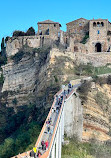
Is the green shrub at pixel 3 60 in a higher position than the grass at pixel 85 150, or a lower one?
higher

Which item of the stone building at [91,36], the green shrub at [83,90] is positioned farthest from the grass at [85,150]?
the stone building at [91,36]

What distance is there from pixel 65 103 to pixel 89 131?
4164 mm

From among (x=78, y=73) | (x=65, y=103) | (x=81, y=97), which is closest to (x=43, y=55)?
(x=78, y=73)

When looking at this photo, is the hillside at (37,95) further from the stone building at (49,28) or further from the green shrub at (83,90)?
the stone building at (49,28)

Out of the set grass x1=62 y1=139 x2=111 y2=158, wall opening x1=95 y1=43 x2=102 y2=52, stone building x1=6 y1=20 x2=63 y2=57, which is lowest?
grass x1=62 y1=139 x2=111 y2=158

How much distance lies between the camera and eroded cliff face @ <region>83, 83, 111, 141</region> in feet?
97.1

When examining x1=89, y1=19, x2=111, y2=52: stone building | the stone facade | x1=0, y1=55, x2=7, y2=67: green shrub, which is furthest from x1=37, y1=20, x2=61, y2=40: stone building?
x1=0, y1=55, x2=7, y2=67: green shrub

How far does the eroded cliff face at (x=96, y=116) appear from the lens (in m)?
29.6

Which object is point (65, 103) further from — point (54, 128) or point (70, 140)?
point (54, 128)

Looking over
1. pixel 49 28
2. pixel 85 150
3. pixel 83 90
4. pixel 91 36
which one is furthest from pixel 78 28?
pixel 85 150

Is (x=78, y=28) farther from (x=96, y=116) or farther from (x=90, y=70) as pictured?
(x=96, y=116)

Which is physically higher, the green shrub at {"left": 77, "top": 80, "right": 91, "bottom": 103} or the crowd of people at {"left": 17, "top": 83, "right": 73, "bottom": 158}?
the green shrub at {"left": 77, "top": 80, "right": 91, "bottom": 103}

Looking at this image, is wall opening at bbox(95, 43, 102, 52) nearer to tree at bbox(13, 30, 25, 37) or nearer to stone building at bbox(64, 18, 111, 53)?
stone building at bbox(64, 18, 111, 53)

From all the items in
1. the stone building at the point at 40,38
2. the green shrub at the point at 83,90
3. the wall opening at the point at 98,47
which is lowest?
the green shrub at the point at 83,90
